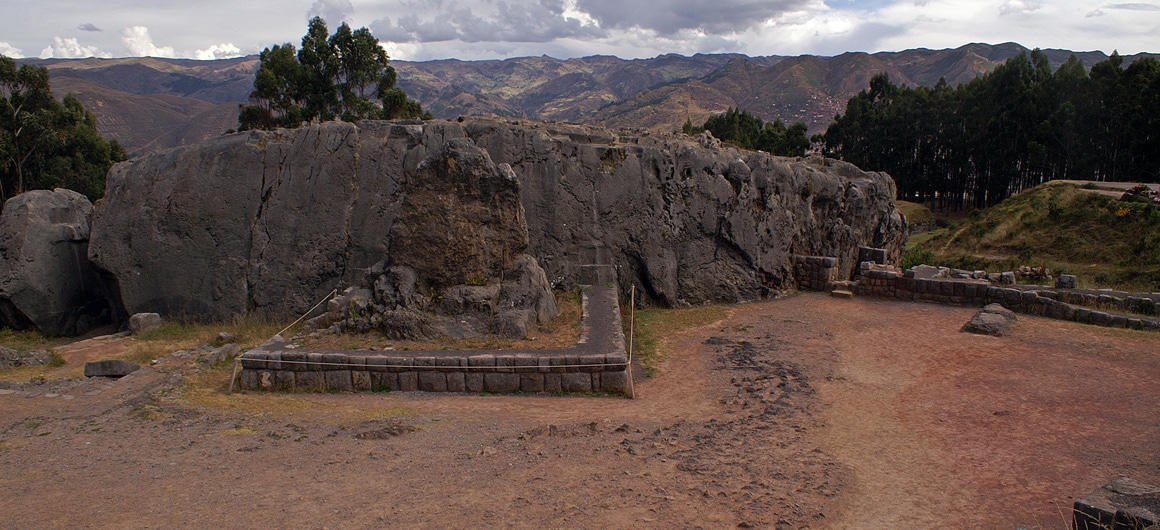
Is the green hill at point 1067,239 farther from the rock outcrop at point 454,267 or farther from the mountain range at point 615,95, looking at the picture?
the mountain range at point 615,95

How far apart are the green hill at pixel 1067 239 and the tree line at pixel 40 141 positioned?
34395 millimetres

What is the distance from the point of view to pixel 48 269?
46.5 ft

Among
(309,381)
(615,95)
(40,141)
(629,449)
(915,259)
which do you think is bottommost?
(915,259)

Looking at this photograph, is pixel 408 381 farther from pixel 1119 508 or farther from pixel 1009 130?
pixel 1009 130

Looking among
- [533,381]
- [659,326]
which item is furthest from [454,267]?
[659,326]

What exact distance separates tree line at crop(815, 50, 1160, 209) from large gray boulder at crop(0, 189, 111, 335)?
133 feet

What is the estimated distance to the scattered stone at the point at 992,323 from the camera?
12.6 m

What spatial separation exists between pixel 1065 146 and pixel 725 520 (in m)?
40.4

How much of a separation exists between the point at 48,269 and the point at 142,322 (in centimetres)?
298

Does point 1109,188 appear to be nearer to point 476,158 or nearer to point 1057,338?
point 1057,338

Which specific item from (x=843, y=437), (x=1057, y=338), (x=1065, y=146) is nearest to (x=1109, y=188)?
(x=1065, y=146)

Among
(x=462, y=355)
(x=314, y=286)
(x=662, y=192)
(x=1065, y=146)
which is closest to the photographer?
(x=462, y=355)

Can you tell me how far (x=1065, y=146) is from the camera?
36.6m

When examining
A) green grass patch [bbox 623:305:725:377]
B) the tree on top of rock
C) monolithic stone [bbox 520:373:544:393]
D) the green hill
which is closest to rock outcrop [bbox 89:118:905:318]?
green grass patch [bbox 623:305:725:377]
